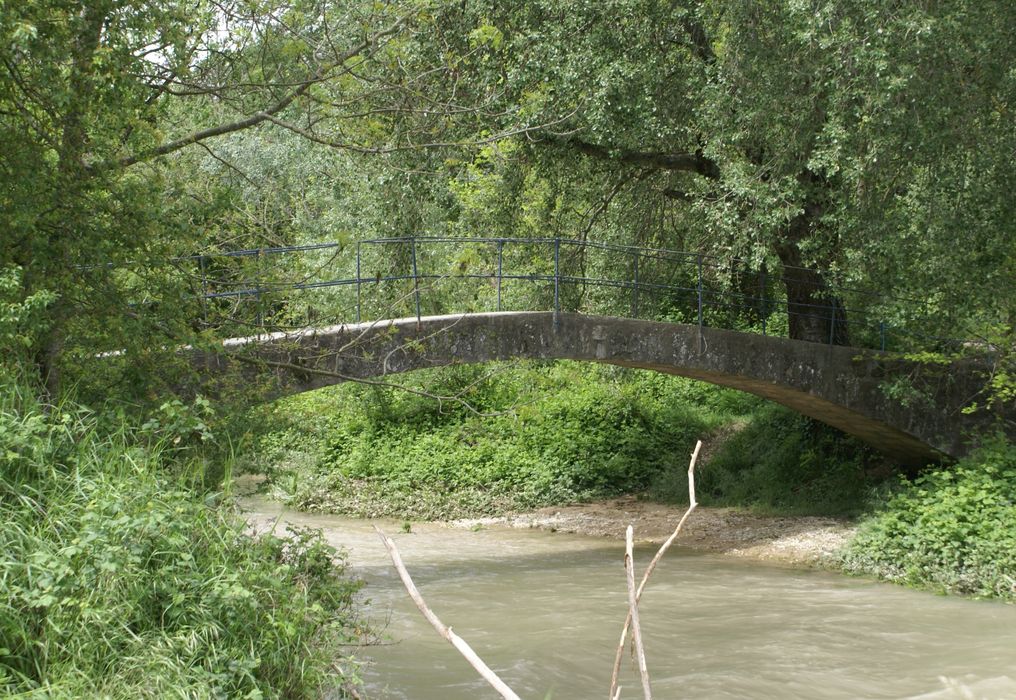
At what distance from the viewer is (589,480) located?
17.4 meters

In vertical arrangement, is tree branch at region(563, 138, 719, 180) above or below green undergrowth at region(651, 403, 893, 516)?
above

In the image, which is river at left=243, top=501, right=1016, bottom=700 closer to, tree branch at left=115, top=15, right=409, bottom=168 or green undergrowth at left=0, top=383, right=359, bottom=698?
green undergrowth at left=0, top=383, right=359, bottom=698

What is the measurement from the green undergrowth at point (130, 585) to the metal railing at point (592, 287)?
112 inches

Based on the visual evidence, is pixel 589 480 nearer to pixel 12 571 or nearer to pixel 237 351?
pixel 237 351

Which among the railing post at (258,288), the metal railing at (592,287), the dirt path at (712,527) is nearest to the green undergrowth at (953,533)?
the dirt path at (712,527)

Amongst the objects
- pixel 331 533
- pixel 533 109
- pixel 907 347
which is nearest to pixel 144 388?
pixel 533 109

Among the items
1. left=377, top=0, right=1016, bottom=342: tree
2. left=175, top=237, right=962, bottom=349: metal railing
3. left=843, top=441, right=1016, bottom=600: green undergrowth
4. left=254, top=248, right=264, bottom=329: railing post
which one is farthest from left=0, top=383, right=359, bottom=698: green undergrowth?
left=843, top=441, right=1016, bottom=600: green undergrowth

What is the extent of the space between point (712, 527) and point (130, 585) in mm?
10984

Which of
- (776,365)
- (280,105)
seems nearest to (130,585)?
(280,105)

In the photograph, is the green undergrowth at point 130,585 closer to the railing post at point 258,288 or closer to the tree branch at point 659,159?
the railing post at point 258,288

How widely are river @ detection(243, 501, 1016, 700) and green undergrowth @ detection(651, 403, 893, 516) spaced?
2.53 meters

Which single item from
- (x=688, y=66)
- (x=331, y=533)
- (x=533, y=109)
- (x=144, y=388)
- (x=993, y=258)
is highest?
(x=688, y=66)

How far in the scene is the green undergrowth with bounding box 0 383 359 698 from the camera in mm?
5012

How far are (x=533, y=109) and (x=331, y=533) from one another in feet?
21.8
